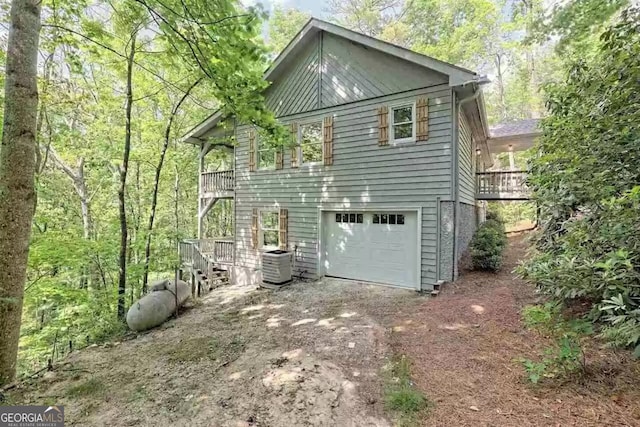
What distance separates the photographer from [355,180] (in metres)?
8.57

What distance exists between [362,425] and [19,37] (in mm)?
5719

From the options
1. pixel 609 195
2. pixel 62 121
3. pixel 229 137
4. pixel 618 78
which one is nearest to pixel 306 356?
pixel 609 195

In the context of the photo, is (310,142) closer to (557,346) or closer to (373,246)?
(373,246)

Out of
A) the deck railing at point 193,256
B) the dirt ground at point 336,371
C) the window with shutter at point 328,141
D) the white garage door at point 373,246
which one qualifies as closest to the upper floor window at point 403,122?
the window with shutter at point 328,141

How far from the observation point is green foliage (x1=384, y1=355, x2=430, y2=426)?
9.62 ft

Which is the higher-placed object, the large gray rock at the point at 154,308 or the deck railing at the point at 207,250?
the deck railing at the point at 207,250

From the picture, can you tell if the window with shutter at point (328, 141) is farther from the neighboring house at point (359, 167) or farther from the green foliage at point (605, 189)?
the green foliage at point (605, 189)

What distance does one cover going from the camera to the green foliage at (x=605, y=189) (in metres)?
2.66

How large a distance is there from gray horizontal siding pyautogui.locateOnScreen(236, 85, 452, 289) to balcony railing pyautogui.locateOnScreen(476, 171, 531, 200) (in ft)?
13.4

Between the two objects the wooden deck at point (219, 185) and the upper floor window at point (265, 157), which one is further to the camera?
the wooden deck at point (219, 185)

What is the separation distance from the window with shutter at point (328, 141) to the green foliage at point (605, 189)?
18.5 feet

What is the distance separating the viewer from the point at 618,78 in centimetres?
334

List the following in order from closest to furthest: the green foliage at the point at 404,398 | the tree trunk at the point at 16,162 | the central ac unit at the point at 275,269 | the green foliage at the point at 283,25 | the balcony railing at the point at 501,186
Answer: the green foliage at the point at 404,398 → the tree trunk at the point at 16,162 → the central ac unit at the point at 275,269 → the balcony railing at the point at 501,186 → the green foliage at the point at 283,25

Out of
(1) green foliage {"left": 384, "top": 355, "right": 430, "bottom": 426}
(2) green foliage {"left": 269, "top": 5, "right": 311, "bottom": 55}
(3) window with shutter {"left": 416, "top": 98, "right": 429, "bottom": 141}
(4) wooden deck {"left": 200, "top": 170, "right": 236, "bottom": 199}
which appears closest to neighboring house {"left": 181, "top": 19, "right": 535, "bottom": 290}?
(3) window with shutter {"left": 416, "top": 98, "right": 429, "bottom": 141}
